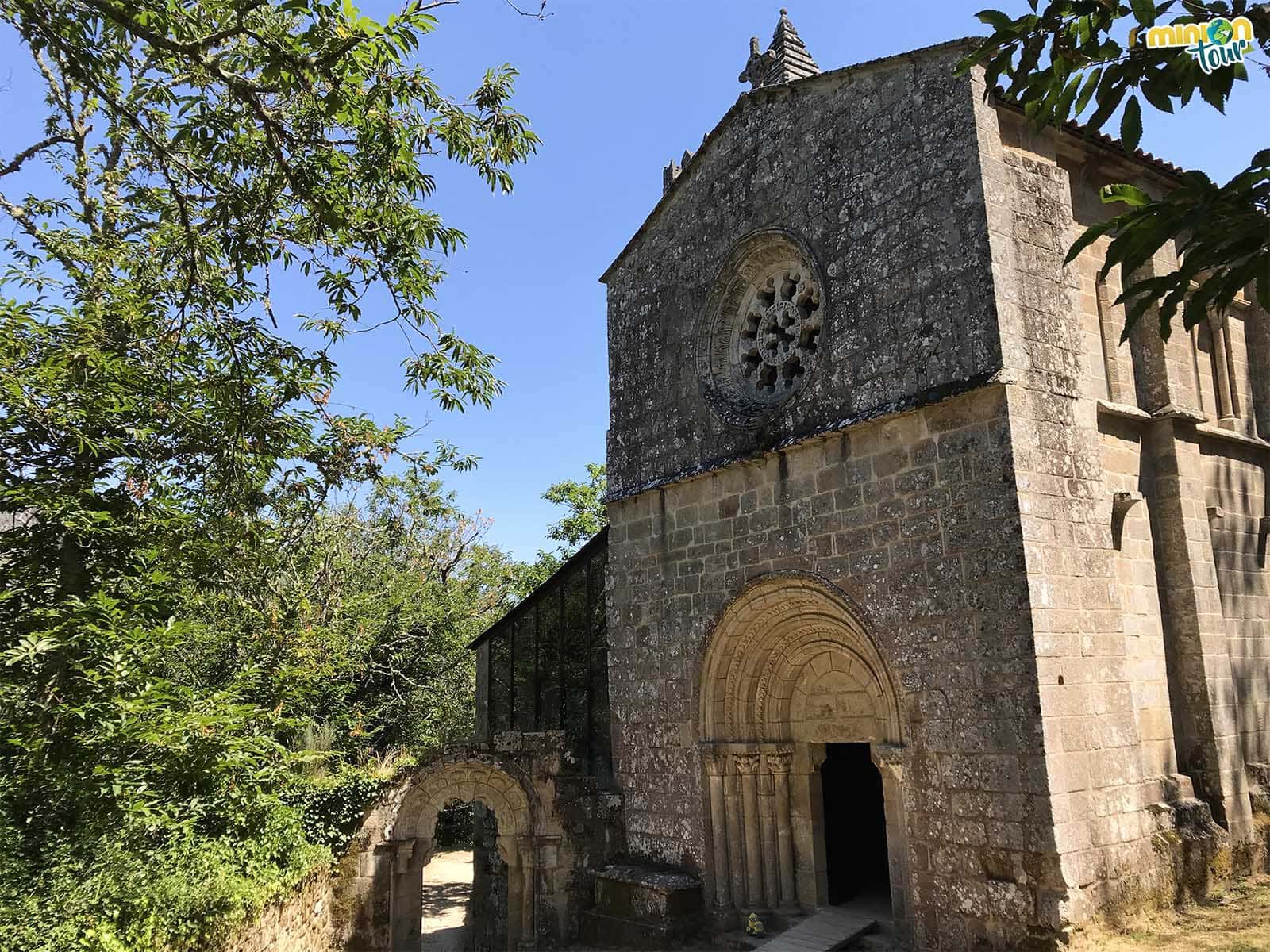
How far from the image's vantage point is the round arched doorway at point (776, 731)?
7879 millimetres

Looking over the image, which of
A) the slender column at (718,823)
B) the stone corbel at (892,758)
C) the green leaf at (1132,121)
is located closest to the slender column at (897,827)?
the stone corbel at (892,758)

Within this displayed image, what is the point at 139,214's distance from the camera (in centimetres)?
853

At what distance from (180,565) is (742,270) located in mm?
5978

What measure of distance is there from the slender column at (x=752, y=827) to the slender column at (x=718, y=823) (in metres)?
0.18

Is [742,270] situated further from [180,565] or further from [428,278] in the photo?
[180,565]

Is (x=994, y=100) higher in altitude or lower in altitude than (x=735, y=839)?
higher

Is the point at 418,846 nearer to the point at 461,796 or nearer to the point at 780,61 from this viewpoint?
the point at 461,796

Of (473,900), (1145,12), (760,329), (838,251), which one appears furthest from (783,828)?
(1145,12)

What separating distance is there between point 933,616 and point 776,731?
242 centimetres

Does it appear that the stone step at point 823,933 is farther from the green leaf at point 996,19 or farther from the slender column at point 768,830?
the green leaf at point 996,19

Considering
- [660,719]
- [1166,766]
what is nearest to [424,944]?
[660,719]

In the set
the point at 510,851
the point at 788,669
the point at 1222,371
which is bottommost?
the point at 510,851

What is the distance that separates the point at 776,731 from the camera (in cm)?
841

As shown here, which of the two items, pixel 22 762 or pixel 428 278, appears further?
pixel 22 762
